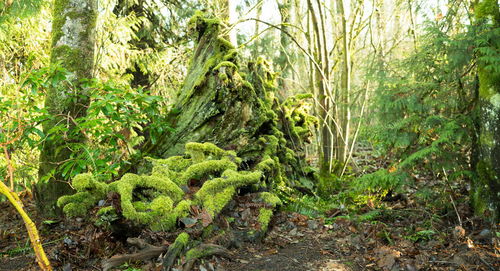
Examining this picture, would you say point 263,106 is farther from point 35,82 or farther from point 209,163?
point 35,82

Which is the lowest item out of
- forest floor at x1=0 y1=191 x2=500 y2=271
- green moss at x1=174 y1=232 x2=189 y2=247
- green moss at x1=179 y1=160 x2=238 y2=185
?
forest floor at x1=0 y1=191 x2=500 y2=271

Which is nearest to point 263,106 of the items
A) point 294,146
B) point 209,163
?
point 294,146

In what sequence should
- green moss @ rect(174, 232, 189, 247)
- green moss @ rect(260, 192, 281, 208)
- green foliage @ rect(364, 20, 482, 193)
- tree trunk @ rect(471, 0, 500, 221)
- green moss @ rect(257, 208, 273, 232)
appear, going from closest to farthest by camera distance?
1. green moss @ rect(174, 232, 189, 247)
2. tree trunk @ rect(471, 0, 500, 221)
3. green moss @ rect(257, 208, 273, 232)
4. green foliage @ rect(364, 20, 482, 193)
5. green moss @ rect(260, 192, 281, 208)

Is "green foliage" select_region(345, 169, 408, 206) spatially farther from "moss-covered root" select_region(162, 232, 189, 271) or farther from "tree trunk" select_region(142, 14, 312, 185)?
"moss-covered root" select_region(162, 232, 189, 271)

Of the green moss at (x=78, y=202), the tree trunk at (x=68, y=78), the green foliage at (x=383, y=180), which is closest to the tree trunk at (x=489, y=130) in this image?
the green foliage at (x=383, y=180)

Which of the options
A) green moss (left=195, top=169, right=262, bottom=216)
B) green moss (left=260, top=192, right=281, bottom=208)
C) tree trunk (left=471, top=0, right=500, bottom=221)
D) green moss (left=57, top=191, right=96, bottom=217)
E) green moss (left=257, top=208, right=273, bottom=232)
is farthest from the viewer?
green moss (left=260, top=192, right=281, bottom=208)

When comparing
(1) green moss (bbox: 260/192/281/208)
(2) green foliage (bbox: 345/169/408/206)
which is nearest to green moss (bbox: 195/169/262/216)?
(1) green moss (bbox: 260/192/281/208)

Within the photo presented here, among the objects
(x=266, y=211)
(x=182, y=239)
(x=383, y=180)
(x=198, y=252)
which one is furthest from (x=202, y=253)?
(x=383, y=180)

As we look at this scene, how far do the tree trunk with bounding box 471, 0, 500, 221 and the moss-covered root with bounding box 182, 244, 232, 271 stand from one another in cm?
324

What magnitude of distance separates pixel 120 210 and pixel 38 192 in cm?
242

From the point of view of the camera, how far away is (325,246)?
412 centimetres

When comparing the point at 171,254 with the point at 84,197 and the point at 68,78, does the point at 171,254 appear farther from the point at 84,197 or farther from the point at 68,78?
the point at 68,78

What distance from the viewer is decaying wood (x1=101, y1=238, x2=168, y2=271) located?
10.1ft

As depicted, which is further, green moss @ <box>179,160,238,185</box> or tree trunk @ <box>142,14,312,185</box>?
tree trunk @ <box>142,14,312,185</box>
